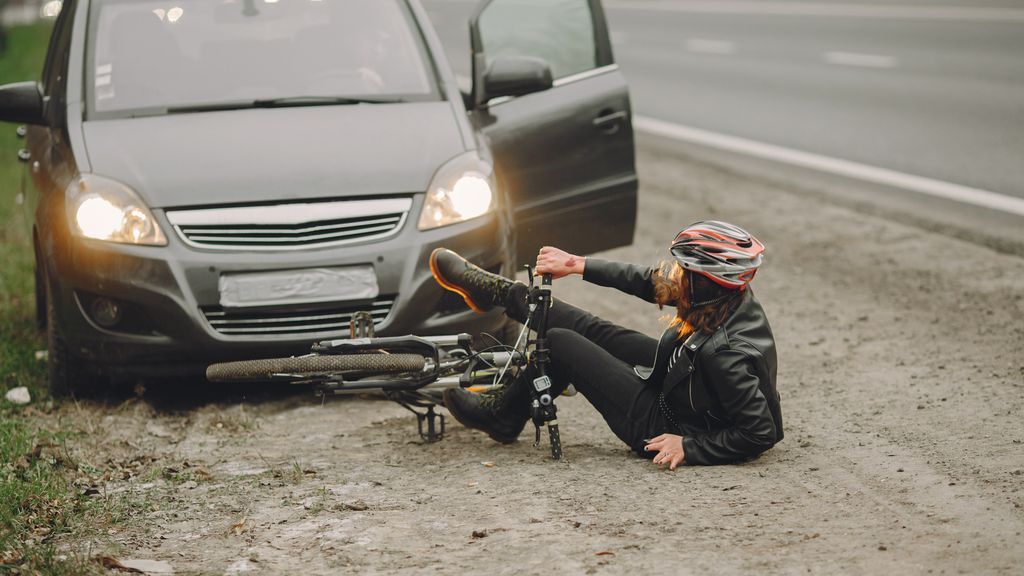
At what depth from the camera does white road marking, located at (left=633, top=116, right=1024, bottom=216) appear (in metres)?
9.44

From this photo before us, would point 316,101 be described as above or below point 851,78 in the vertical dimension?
above

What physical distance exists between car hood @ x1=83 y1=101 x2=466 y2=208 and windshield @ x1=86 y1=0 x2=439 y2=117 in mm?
172

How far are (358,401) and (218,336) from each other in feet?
2.69

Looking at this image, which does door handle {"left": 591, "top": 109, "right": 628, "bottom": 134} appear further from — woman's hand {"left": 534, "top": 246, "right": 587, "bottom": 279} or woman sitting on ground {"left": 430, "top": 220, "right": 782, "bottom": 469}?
woman's hand {"left": 534, "top": 246, "right": 587, "bottom": 279}

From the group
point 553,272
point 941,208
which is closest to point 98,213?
point 553,272

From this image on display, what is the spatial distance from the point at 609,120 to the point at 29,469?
3457 mm

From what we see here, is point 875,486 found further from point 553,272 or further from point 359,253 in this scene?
point 359,253

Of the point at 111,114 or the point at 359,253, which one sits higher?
the point at 111,114

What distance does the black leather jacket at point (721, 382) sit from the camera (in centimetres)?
467

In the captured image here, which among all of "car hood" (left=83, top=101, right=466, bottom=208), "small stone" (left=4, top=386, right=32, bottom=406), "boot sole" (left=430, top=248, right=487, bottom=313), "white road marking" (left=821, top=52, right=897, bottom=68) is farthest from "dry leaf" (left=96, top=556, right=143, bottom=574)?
"white road marking" (left=821, top=52, right=897, bottom=68)

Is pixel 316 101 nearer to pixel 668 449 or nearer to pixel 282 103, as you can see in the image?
pixel 282 103

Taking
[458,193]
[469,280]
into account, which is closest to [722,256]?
[469,280]

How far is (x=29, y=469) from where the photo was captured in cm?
497

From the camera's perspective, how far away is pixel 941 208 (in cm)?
927
